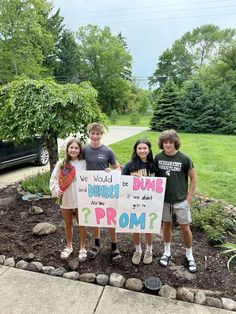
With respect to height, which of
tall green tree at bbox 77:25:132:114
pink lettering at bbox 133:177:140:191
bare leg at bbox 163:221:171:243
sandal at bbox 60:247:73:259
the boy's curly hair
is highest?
tall green tree at bbox 77:25:132:114

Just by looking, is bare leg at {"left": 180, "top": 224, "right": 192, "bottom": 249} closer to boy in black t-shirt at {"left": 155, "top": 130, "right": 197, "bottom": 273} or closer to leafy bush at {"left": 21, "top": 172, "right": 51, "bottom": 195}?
boy in black t-shirt at {"left": 155, "top": 130, "right": 197, "bottom": 273}

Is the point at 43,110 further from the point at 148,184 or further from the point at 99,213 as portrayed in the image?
the point at 148,184

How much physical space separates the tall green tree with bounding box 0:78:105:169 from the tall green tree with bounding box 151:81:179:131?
13196mm

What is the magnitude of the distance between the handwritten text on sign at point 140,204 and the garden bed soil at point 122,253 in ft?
1.45

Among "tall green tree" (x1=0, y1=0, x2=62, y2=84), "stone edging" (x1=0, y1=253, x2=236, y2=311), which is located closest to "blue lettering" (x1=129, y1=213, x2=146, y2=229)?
"stone edging" (x1=0, y1=253, x2=236, y2=311)

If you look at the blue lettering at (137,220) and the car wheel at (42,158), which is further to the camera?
the car wheel at (42,158)

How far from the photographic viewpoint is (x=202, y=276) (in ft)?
9.32

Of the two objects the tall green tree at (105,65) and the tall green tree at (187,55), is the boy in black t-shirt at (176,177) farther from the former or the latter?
the tall green tree at (187,55)

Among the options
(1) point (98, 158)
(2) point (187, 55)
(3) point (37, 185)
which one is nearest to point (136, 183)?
(1) point (98, 158)

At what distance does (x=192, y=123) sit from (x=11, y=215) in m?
14.5

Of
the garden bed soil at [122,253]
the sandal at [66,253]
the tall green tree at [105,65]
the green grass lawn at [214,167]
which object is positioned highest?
the tall green tree at [105,65]

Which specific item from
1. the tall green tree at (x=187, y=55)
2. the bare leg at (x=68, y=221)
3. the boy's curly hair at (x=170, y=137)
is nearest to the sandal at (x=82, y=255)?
the bare leg at (x=68, y=221)

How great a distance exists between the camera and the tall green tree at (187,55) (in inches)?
1716

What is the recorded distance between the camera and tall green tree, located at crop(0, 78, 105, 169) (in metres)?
4.48
